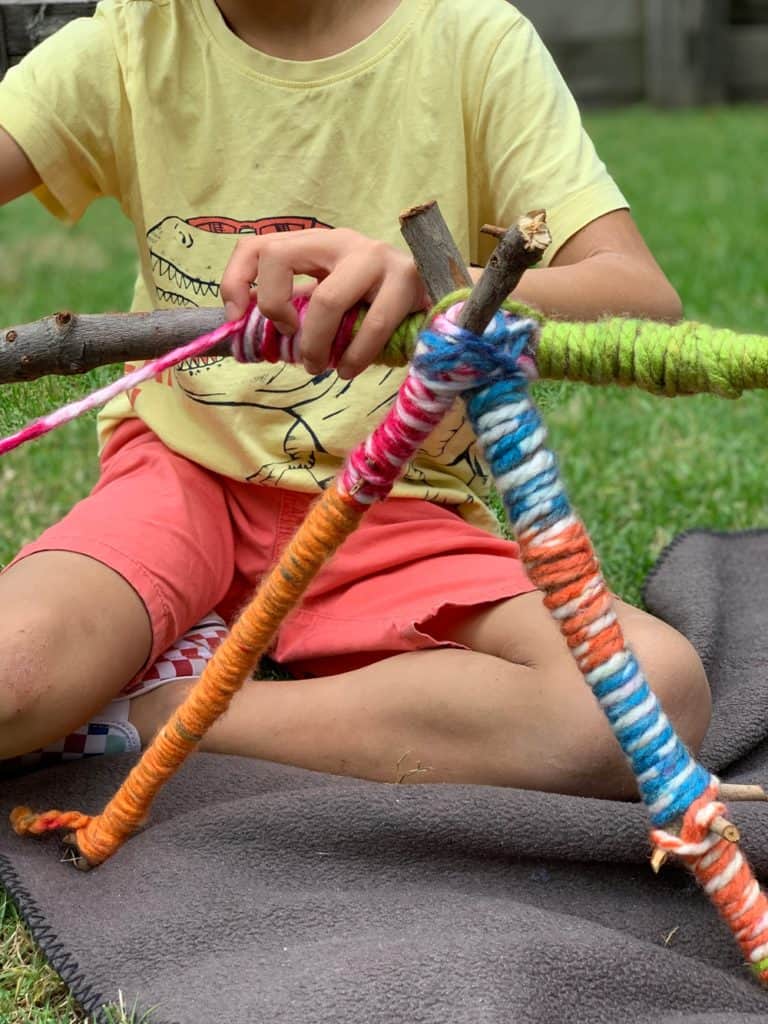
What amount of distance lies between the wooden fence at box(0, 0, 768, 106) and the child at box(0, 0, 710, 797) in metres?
6.33

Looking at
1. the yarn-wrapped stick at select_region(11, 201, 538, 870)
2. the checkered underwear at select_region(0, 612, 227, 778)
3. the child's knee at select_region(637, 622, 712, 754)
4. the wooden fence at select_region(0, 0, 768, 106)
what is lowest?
the wooden fence at select_region(0, 0, 768, 106)

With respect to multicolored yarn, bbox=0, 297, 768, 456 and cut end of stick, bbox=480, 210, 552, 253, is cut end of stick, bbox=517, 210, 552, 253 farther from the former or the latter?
multicolored yarn, bbox=0, 297, 768, 456

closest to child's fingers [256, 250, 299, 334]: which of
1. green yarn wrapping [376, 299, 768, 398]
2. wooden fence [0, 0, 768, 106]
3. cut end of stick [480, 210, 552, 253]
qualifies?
green yarn wrapping [376, 299, 768, 398]

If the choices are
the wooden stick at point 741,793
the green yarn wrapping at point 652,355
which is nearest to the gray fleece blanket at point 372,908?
the wooden stick at point 741,793

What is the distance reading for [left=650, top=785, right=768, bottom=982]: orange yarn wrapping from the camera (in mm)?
976

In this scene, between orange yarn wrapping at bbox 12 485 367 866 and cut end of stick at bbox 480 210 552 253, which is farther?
orange yarn wrapping at bbox 12 485 367 866

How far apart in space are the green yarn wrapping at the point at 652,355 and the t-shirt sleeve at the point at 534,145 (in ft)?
1.34

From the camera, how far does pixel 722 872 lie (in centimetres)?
99

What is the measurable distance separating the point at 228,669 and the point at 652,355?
393mm

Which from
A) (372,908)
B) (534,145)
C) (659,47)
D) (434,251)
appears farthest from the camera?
(659,47)

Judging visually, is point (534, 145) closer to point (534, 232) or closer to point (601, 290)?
point (601, 290)

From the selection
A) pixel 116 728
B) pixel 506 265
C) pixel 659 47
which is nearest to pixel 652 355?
pixel 506 265

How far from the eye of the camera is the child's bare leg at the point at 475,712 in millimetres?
1285

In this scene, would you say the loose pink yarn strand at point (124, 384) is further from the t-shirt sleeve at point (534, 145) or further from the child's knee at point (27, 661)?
the t-shirt sleeve at point (534, 145)
